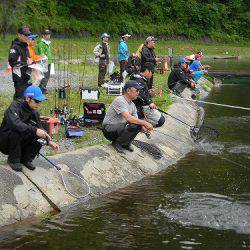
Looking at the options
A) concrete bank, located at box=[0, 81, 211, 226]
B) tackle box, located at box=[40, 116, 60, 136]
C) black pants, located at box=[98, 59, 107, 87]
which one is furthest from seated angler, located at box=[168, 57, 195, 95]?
tackle box, located at box=[40, 116, 60, 136]

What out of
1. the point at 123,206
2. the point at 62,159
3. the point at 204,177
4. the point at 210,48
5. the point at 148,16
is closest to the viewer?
the point at 123,206

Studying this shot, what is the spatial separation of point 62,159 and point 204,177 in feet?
8.56

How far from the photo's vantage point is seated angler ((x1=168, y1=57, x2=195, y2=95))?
19.8 m

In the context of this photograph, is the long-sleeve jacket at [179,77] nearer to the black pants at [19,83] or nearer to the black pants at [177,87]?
the black pants at [177,87]

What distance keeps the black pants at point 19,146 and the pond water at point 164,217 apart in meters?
1.03

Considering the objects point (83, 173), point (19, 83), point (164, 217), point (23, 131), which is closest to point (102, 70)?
point (19, 83)

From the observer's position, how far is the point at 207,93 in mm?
24625

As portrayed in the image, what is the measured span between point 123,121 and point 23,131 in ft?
9.81

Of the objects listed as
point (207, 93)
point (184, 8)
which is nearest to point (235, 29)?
point (184, 8)

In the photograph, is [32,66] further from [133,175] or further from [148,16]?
[148,16]

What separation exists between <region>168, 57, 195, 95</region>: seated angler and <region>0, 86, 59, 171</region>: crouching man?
11205mm

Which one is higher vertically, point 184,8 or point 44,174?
point 184,8

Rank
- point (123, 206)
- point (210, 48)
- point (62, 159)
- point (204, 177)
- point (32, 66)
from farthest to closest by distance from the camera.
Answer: point (210, 48) < point (32, 66) < point (204, 177) < point (62, 159) < point (123, 206)

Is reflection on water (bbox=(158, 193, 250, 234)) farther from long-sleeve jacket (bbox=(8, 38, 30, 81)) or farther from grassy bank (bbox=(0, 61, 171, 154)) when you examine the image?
long-sleeve jacket (bbox=(8, 38, 30, 81))
